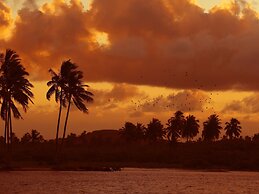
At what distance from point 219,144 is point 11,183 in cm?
8282

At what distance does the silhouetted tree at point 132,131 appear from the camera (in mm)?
158250

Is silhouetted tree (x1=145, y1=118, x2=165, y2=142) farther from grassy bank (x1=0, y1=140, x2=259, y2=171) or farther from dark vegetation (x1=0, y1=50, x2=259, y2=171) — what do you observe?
grassy bank (x1=0, y1=140, x2=259, y2=171)

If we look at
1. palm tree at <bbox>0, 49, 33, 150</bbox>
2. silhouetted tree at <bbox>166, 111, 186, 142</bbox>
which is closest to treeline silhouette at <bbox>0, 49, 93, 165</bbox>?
palm tree at <bbox>0, 49, 33, 150</bbox>

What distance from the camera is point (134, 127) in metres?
159

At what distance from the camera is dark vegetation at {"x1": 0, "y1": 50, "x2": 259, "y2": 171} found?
247 feet

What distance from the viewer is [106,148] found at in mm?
122938

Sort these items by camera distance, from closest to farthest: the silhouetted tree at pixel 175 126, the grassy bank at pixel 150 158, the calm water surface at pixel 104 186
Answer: the calm water surface at pixel 104 186
the grassy bank at pixel 150 158
the silhouetted tree at pixel 175 126

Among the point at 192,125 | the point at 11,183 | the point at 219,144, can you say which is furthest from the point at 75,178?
the point at 192,125

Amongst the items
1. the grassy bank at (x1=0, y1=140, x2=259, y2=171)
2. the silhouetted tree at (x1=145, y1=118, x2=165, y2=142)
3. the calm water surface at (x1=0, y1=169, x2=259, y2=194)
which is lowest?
the calm water surface at (x1=0, y1=169, x2=259, y2=194)

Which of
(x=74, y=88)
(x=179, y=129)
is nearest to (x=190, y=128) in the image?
(x=179, y=129)

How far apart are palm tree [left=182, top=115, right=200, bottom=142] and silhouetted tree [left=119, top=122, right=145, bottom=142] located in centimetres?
1299

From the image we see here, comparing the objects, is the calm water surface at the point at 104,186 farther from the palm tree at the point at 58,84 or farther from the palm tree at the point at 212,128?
the palm tree at the point at 212,128

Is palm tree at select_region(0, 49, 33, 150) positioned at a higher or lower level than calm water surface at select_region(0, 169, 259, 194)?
higher

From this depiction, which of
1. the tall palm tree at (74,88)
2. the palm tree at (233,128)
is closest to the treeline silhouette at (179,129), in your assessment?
the palm tree at (233,128)
